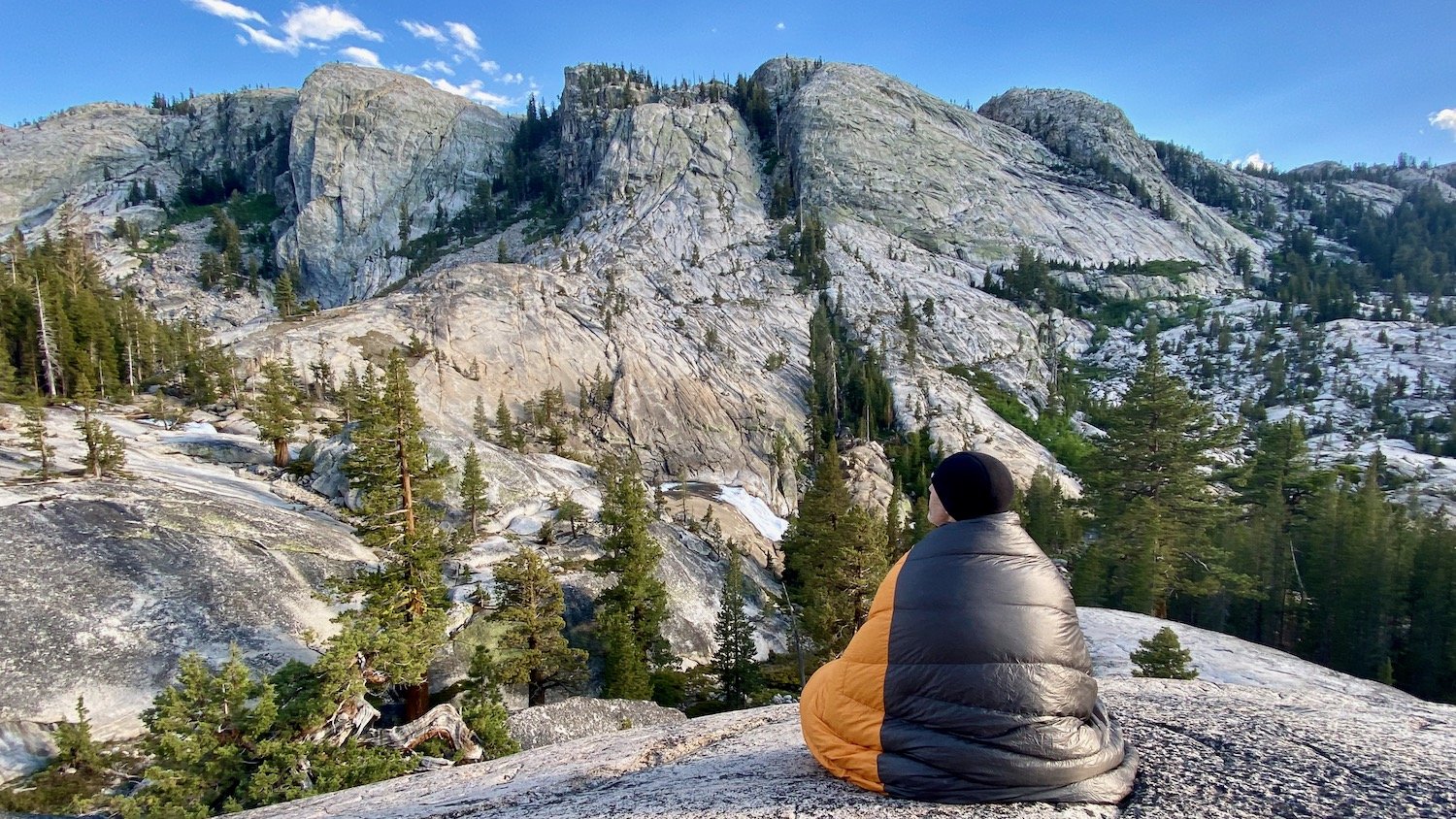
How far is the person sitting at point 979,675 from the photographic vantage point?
357 centimetres

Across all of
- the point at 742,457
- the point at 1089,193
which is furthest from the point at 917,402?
the point at 1089,193

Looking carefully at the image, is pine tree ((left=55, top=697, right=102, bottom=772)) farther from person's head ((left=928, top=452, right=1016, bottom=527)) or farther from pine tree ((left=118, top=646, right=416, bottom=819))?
person's head ((left=928, top=452, right=1016, bottom=527))

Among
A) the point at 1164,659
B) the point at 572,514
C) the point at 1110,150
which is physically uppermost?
the point at 1110,150

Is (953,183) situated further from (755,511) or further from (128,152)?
(128,152)

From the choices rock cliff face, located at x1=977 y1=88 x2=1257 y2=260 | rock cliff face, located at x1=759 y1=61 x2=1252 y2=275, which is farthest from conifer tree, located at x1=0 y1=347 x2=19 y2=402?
rock cliff face, located at x1=977 y1=88 x2=1257 y2=260

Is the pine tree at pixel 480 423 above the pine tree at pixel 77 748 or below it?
above

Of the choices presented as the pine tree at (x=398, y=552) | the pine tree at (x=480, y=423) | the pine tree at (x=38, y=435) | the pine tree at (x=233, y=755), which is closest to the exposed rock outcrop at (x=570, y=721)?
the pine tree at (x=398, y=552)

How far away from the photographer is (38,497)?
71.3 ft

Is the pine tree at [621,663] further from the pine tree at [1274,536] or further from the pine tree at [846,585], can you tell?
→ the pine tree at [1274,536]

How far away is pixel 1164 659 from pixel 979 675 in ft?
54.0

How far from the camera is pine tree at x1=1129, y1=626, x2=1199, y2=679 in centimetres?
A: 1562

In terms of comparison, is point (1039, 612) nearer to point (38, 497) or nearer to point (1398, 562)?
point (38, 497)

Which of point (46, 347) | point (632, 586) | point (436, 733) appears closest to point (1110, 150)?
point (632, 586)

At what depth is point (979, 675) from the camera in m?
3.57
